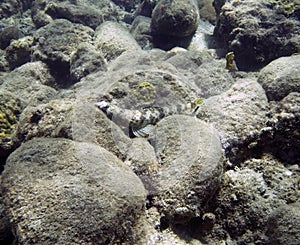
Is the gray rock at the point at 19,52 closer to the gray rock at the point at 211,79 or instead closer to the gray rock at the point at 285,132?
the gray rock at the point at 211,79

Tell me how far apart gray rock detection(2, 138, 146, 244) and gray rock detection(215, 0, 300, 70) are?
4617 mm

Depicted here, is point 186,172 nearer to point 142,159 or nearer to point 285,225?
point 142,159

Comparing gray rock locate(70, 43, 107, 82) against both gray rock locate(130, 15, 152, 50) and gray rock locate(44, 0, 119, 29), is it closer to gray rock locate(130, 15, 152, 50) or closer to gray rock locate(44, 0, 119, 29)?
gray rock locate(130, 15, 152, 50)

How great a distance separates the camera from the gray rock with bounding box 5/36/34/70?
6738 mm

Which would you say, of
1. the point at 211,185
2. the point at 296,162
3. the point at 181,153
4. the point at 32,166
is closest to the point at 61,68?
the point at 32,166

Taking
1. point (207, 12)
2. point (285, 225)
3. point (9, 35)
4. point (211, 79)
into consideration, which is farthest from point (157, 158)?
point (9, 35)

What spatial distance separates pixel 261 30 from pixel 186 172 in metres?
4.52

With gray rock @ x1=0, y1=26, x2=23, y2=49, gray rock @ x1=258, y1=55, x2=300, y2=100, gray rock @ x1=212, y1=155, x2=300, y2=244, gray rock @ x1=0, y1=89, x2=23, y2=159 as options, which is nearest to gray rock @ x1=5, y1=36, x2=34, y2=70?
gray rock @ x1=0, y1=26, x2=23, y2=49

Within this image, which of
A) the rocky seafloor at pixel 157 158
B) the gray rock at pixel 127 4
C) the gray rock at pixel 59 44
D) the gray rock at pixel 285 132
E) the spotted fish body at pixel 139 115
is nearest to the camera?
the rocky seafloor at pixel 157 158

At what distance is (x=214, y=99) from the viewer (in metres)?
3.41

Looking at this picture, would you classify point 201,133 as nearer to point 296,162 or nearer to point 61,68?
point 296,162

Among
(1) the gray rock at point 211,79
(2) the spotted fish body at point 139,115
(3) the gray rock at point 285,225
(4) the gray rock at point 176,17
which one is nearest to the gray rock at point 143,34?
(4) the gray rock at point 176,17

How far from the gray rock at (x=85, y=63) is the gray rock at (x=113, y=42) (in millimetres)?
849

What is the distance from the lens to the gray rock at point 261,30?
16.8ft
